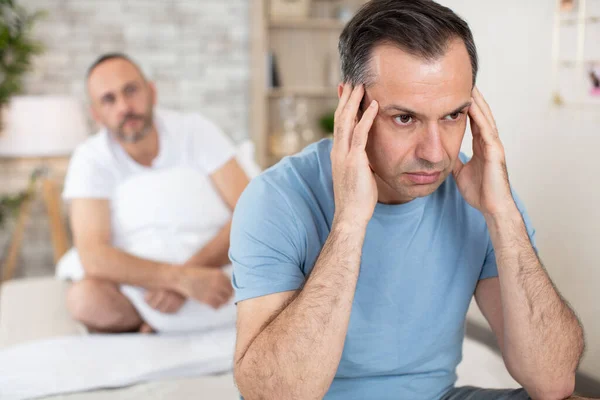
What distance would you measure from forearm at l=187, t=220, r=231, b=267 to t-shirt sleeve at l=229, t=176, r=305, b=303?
37.6 inches

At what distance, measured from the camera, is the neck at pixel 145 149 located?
2.36 m

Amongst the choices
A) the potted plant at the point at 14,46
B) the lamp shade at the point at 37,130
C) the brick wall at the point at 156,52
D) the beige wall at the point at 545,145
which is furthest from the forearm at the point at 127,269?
the brick wall at the point at 156,52

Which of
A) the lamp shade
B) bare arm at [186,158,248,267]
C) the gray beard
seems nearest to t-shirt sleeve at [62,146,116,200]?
the gray beard

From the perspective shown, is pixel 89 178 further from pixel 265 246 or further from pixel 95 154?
pixel 265 246

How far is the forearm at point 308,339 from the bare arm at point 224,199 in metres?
1.04

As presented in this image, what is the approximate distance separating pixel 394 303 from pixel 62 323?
3.99 ft

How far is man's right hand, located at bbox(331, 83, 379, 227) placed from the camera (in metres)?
1.21

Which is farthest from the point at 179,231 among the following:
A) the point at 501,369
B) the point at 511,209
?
the point at 511,209

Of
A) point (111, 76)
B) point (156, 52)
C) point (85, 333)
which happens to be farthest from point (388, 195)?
point (156, 52)

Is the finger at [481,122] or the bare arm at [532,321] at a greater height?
the finger at [481,122]

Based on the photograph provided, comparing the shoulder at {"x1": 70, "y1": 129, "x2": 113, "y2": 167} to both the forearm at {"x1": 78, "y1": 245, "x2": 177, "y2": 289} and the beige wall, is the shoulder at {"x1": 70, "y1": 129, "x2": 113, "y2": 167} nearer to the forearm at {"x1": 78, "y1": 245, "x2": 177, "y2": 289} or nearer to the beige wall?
the forearm at {"x1": 78, "y1": 245, "x2": 177, "y2": 289}

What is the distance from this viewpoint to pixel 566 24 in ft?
6.34

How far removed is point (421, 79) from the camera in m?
1.17

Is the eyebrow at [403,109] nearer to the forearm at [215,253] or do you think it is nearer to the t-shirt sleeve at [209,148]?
the forearm at [215,253]
